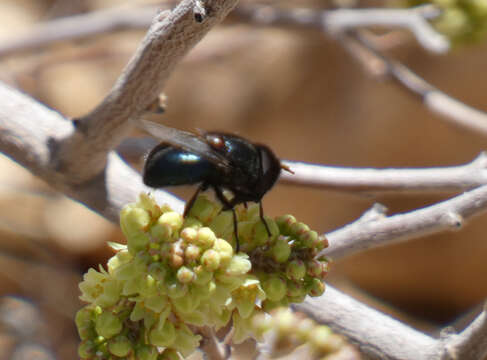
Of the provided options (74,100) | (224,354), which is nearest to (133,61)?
(224,354)

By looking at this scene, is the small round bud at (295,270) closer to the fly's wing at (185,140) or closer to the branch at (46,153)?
the fly's wing at (185,140)

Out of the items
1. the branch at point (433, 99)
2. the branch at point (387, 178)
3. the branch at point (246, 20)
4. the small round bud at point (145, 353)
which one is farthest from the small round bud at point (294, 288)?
the branch at point (246, 20)

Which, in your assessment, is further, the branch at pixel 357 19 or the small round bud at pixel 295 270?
the branch at pixel 357 19

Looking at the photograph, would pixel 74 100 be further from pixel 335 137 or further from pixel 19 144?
pixel 19 144

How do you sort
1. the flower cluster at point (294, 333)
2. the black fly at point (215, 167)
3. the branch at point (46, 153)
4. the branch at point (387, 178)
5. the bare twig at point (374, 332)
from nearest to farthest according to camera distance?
the flower cluster at point (294, 333), the black fly at point (215, 167), the bare twig at point (374, 332), the branch at point (46, 153), the branch at point (387, 178)

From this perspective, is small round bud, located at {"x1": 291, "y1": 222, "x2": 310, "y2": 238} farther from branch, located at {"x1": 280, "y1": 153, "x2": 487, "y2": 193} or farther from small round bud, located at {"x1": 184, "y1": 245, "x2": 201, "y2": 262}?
branch, located at {"x1": 280, "y1": 153, "x2": 487, "y2": 193}

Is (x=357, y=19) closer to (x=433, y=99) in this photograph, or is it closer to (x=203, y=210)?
(x=433, y=99)
